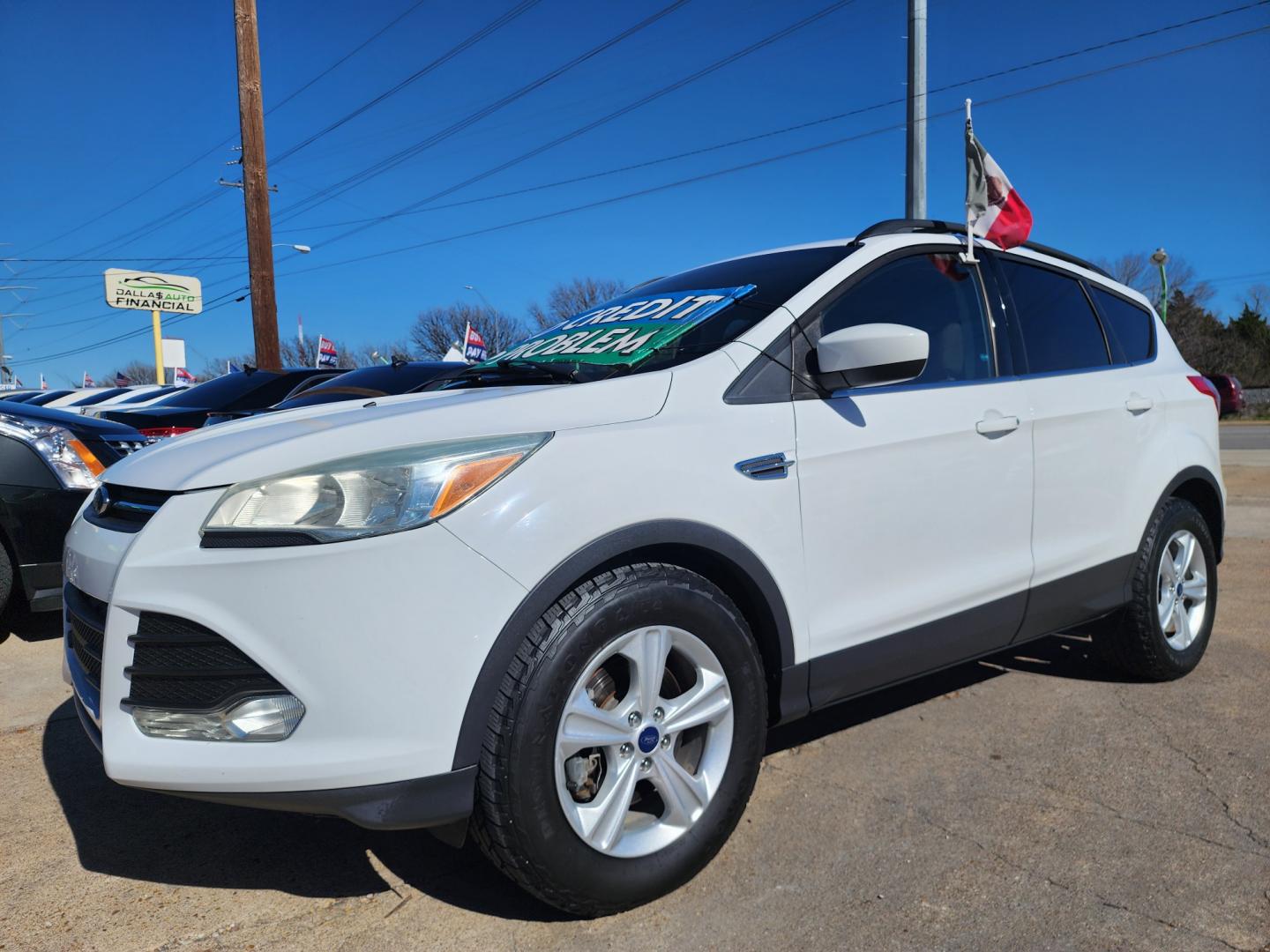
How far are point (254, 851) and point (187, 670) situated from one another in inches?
38.0

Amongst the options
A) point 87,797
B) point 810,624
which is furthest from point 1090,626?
point 87,797

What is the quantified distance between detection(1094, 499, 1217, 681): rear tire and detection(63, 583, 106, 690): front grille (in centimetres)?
A: 350

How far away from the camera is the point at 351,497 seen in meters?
2.00

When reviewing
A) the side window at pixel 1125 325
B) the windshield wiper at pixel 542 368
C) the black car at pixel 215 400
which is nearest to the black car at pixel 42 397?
the black car at pixel 215 400

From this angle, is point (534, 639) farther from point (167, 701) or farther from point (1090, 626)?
point (1090, 626)

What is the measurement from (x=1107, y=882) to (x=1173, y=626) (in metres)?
1.91

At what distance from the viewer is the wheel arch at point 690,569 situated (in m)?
2.02

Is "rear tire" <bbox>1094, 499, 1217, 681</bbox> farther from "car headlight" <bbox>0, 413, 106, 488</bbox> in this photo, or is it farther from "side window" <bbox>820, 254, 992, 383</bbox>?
"car headlight" <bbox>0, 413, 106, 488</bbox>

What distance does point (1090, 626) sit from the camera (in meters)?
3.97

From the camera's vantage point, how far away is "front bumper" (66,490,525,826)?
192cm

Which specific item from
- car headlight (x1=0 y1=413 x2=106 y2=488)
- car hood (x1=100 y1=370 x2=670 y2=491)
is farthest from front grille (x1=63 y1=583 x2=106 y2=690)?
car headlight (x1=0 y1=413 x2=106 y2=488)

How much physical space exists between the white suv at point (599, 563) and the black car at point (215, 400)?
4500 millimetres

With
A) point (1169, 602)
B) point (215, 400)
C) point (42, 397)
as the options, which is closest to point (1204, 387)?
point (1169, 602)

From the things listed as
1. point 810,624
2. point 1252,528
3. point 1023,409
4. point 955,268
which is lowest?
point 1252,528
